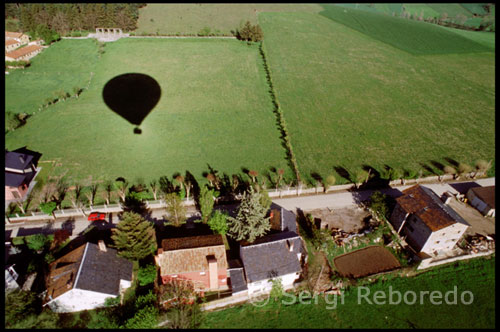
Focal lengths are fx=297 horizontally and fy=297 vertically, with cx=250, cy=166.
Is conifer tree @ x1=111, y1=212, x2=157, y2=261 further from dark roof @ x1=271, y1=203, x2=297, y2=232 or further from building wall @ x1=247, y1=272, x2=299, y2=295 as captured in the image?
dark roof @ x1=271, y1=203, x2=297, y2=232

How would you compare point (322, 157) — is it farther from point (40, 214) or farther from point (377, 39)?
point (377, 39)

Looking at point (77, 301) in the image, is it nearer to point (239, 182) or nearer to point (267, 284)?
point (267, 284)

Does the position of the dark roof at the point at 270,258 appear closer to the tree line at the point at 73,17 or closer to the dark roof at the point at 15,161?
the dark roof at the point at 15,161

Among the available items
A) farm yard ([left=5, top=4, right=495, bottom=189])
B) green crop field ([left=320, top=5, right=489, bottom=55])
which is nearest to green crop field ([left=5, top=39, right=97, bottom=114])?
farm yard ([left=5, top=4, right=495, bottom=189])

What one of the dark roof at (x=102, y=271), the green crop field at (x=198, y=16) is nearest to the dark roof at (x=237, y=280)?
the dark roof at (x=102, y=271)

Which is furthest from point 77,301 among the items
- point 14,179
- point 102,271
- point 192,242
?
point 14,179

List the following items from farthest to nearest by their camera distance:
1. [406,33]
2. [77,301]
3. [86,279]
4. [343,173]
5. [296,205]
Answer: [406,33]
[343,173]
[296,205]
[77,301]
[86,279]
